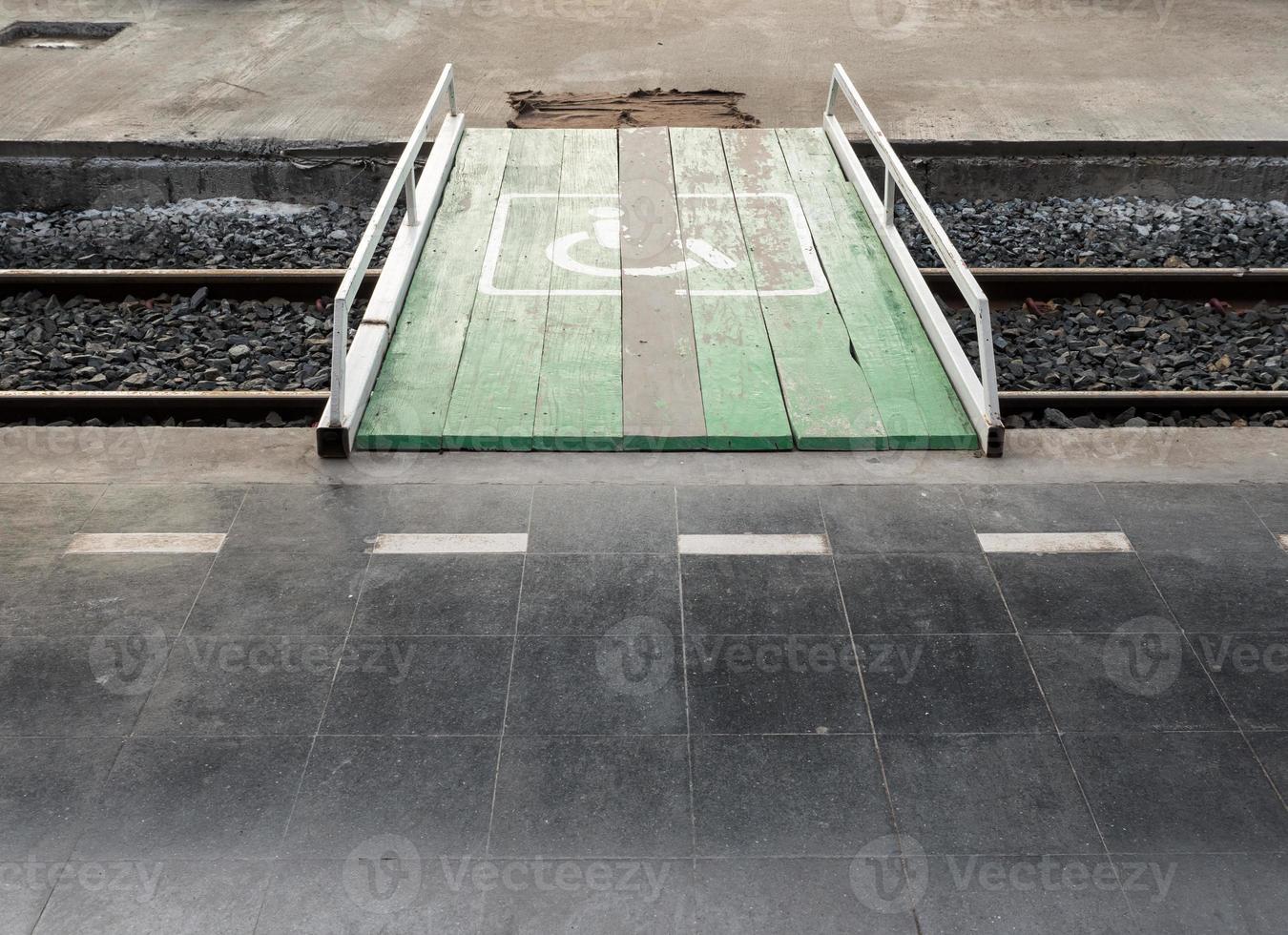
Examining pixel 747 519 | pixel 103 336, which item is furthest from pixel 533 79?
pixel 747 519

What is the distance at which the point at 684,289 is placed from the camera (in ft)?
26.1

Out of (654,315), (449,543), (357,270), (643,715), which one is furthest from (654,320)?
(643,715)

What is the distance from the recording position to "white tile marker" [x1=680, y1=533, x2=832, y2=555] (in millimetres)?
5527

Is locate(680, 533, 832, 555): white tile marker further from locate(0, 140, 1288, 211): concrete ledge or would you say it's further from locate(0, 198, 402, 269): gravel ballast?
locate(0, 140, 1288, 211): concrete ledge

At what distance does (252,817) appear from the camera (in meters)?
4.15

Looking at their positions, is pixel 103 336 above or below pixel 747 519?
below

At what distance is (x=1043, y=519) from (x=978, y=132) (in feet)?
22.2

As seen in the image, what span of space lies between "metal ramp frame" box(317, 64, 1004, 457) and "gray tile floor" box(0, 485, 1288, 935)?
1.79 feet

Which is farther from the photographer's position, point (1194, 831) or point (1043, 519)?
point (1043, 519)

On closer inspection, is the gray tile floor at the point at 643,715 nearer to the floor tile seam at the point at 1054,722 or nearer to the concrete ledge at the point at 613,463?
the floor tile seam at the point at 1054,722

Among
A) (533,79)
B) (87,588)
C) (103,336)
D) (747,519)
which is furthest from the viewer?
(533,79)

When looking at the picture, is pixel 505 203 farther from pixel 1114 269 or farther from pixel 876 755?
pixel 876 755

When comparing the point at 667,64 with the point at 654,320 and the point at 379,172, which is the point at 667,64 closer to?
the point at 379,172

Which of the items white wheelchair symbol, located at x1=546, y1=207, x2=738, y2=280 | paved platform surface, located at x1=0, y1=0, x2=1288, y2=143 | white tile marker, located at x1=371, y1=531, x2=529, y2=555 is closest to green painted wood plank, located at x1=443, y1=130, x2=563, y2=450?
white wheelchair symbol, located at x1=546, y1=207, x2=738, y2=280
